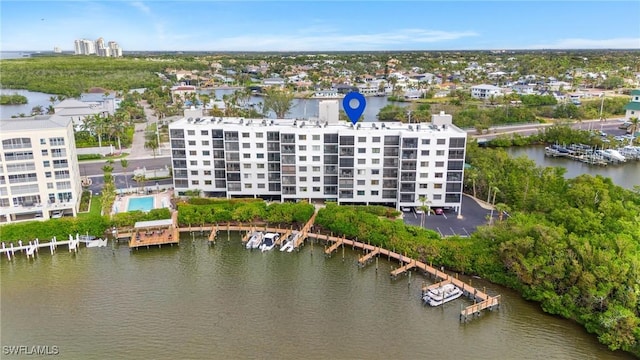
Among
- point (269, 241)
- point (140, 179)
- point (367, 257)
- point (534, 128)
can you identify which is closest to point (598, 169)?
point (534, 128)

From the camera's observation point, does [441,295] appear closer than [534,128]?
Yes

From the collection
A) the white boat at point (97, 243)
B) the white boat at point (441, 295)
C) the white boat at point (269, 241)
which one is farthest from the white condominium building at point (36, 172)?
the white boat at point (441, 295)

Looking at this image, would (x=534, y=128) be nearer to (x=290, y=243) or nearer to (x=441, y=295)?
(x=290, y=243)

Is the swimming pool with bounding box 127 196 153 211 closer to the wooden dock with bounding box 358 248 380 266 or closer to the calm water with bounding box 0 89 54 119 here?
the wooden dock with bounding box 358 248 380 266

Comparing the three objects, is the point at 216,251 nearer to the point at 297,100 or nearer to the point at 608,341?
the point at 608,341

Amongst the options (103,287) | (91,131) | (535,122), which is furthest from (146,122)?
(535,122)

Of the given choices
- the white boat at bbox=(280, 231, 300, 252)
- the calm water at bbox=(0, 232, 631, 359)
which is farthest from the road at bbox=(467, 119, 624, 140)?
the calm water at bbox=(0, 232, 631, 359)
